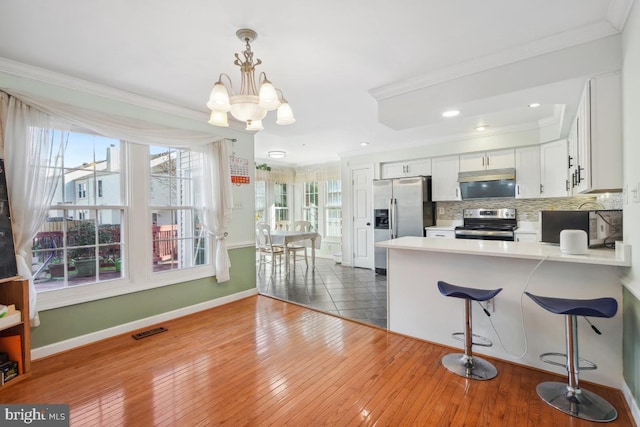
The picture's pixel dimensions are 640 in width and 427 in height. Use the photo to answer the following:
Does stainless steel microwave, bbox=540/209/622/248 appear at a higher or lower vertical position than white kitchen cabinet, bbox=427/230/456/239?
higher

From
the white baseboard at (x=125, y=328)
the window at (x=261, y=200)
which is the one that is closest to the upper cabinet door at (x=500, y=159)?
the white baseboard at (x=125, y=328)

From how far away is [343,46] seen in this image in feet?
7.27

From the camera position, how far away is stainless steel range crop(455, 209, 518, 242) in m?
4.44

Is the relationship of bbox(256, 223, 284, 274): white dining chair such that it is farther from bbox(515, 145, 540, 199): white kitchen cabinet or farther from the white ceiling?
bbox(515, 145, 540, 199): white kitchen cabinet

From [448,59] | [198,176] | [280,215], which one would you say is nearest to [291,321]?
[198,176]

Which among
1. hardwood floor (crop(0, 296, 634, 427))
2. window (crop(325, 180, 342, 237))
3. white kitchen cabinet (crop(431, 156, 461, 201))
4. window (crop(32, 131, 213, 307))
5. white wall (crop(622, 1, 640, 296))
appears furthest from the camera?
window (crop(325, 180, 342, 237))

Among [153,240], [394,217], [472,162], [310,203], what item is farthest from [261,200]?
[472,162]

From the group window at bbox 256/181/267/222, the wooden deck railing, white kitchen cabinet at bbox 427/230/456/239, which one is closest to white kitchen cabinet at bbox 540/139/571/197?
white kitchen cabinet at bbox 427/230/456/239

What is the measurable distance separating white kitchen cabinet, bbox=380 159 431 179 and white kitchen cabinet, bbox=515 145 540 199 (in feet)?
4.40

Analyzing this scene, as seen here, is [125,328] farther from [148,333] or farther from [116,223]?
[116,223]

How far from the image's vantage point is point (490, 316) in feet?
8.08

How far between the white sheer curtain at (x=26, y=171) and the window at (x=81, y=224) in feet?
0.48

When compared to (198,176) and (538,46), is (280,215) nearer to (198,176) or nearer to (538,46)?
(198,176)

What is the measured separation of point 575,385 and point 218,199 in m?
3.65
